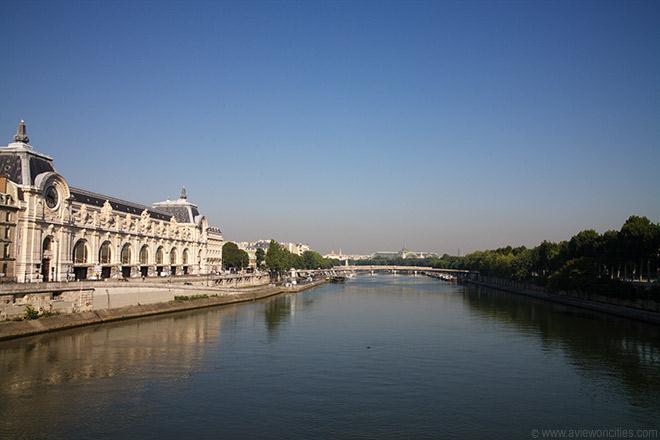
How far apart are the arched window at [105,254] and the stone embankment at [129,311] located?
7.26 m

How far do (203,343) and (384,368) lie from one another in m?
11.6

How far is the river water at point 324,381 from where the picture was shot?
18312 millimetres

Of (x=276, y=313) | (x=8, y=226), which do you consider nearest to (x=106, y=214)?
(x=8, y=226)

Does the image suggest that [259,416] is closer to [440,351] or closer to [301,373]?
[301,373]

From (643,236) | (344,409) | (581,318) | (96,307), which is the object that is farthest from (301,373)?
(643,236)

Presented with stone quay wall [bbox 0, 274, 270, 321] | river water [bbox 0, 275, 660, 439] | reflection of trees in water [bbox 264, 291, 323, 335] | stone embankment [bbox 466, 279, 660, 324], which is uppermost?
stone quay wall [bbox 0, 274, 270, 321]

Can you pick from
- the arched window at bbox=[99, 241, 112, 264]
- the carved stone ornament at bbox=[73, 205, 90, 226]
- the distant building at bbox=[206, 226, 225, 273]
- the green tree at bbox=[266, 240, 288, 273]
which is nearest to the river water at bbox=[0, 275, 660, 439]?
the carved stone ornament at bbox=[73, 205, 90, 226]

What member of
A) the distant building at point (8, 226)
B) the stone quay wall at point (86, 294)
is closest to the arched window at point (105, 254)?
the stone quay wall at point (86, 294)

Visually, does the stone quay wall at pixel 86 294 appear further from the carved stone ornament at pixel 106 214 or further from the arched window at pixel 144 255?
the arched window at pixel 144 255

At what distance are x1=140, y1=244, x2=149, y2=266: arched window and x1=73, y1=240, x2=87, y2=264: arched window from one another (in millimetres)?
12222

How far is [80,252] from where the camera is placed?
160 feet

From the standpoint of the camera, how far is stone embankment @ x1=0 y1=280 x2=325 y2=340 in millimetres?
31656

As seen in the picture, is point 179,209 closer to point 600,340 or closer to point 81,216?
point 81,216

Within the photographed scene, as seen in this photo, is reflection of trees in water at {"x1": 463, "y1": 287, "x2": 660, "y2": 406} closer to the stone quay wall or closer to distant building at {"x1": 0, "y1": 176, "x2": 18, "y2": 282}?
the stone quay wall
